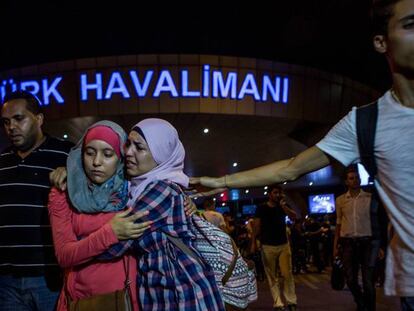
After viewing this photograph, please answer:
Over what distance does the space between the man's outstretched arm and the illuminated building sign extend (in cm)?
1830

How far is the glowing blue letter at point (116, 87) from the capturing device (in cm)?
2075

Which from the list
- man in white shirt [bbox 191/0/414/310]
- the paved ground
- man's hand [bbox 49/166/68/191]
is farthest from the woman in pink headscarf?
the paved ground

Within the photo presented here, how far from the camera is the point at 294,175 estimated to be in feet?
7.90

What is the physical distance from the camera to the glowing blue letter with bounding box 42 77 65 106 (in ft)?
69.4

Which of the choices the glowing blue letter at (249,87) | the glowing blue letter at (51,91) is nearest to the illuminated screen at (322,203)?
the glowing blue letter at (249,87)

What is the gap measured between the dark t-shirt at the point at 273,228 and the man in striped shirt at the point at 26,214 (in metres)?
5.47

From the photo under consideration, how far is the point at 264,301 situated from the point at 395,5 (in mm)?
7554

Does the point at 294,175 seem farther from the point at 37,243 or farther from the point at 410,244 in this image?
the point at 37,243

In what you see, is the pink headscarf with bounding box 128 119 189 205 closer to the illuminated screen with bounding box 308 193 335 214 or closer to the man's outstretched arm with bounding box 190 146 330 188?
the man's outstretched arm with bounding box 190 146 330 188

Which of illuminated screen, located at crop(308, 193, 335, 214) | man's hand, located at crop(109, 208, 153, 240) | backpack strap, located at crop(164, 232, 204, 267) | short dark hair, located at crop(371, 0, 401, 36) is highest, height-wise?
short dark hair, located at crop(371, 0, 401, 36)

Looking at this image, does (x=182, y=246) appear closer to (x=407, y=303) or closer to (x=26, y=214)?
(x=407, y=303)

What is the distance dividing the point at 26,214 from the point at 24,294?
48 cm

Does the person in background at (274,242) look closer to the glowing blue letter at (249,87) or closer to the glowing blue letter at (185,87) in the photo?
the glowing blue letter at (185,87)

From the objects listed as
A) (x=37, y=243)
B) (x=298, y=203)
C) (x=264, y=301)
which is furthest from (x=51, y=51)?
(x=298, y=203)
